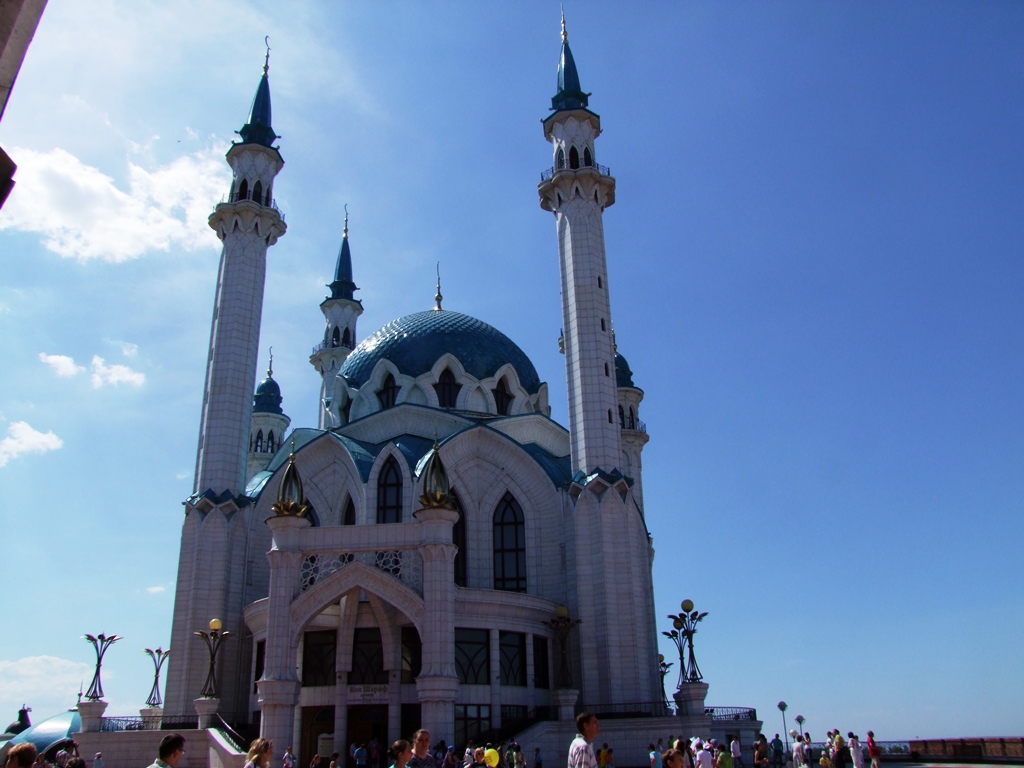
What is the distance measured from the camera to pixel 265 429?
164ft

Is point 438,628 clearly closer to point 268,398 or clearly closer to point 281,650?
point 281,650

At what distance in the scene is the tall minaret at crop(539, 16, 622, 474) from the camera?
1303 inches

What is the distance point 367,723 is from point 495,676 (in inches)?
168

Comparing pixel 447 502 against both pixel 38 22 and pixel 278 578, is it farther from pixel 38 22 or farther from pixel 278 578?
pixel 38 22

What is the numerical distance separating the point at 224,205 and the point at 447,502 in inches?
748

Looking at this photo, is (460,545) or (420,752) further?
(460,545)

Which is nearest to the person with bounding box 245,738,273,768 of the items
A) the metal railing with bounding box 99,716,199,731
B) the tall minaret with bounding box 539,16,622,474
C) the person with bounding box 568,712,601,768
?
the person with bounding box 568,712,601,768

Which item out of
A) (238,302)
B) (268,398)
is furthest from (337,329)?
(238,302)

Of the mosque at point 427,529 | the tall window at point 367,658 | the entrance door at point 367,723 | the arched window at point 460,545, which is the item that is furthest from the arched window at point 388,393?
the entrance door at point 367,723

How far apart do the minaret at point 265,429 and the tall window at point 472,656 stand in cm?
2301

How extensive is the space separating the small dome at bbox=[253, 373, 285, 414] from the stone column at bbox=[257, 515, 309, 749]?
24757mm

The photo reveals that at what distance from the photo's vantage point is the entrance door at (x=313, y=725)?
2791 cm

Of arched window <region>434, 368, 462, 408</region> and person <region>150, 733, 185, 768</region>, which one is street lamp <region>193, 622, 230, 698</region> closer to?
arched window <region>434, 368, 462, 408</region>

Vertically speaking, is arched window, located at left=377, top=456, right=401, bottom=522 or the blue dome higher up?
the blue dome
